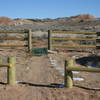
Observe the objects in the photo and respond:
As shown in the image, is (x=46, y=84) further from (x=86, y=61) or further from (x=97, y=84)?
(x=86, y=61)

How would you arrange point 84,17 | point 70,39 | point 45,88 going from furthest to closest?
point 84,17 < point 70,39 < point 45,88

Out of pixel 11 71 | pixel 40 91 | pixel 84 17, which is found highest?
A: pixel 84 17

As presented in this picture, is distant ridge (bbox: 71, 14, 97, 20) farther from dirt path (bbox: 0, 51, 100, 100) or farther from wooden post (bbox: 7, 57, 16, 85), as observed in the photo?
wooden post (bbox: 7, 57, 16, 85)

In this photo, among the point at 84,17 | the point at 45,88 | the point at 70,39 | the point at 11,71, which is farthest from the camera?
the point at 84,17

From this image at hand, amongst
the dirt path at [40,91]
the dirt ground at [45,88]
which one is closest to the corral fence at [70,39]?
the dirt ground at [45,88]

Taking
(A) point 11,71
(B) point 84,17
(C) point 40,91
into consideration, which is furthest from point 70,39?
(B) point 84,17

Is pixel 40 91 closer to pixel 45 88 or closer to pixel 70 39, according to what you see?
pixel 45 88

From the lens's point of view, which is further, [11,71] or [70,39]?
[70,39]

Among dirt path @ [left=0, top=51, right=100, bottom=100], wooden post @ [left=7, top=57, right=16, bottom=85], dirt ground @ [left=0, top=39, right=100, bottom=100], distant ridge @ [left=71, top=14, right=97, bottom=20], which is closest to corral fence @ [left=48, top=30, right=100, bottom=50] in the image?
dirt ground @ [left=0, top=39, right=100, bottom=100]

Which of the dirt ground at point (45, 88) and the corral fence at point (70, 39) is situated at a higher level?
the corral fence at point (70, 39)

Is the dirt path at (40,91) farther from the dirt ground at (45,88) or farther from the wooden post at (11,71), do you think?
the wooden post at (11,71)

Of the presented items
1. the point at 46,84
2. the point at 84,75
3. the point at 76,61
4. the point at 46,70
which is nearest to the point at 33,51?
the point at 76,61

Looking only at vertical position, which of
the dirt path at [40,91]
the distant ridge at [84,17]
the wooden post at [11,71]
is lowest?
the dirt path at [40,91]

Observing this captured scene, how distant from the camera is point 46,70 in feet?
30.5
